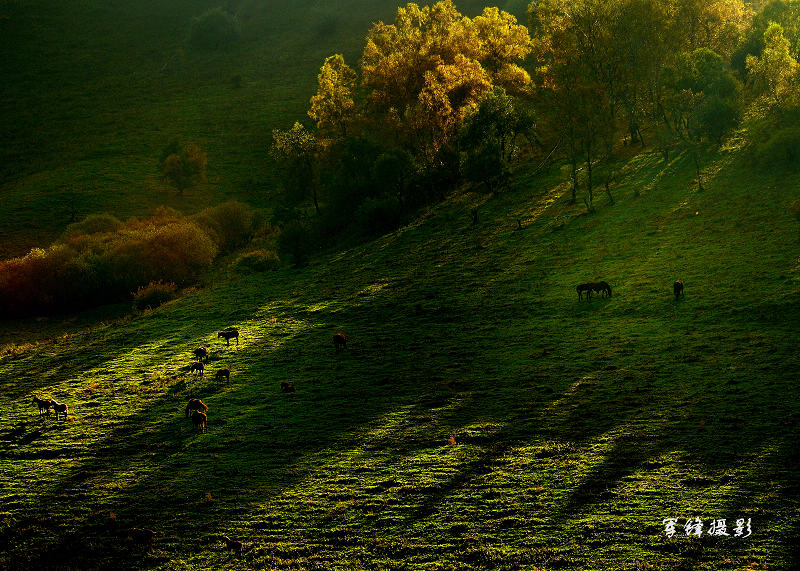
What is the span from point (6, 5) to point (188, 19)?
45209 mm

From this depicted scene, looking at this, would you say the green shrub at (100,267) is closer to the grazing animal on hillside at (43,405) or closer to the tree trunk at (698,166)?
the grazing animal on hillside at (43,405)

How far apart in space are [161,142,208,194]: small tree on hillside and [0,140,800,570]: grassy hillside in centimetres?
4969

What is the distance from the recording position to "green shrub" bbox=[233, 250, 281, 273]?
209 ft

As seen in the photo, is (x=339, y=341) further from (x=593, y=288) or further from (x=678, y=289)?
(x=678, y=289)

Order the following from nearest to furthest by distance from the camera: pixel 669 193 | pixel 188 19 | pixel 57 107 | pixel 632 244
→ pixel 632 244 → pixel 669 193 → pixel 57 107 → pixel 188 19

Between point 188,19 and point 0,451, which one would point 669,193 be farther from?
point 188,19

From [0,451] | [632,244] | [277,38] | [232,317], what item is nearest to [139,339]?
[232,317]

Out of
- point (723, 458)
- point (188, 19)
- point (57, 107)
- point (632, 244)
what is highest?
point (188, 19)

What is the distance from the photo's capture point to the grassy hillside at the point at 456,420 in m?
18.7

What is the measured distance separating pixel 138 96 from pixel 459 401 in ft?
422

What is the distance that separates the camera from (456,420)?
86.2 feet

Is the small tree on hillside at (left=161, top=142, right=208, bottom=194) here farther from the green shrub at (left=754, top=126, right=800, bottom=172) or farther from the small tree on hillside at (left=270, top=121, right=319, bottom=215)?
the green shrub at (left=754, top=126, right=800, bottom=172)

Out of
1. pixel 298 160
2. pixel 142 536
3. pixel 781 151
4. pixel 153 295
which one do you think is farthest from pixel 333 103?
pixel 142 536

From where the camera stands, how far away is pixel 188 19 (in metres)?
177
